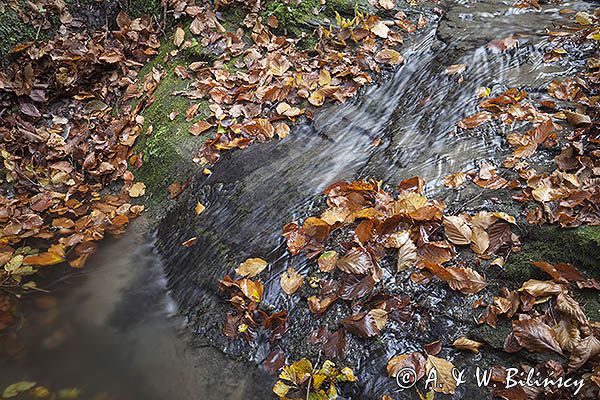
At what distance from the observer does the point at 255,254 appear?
3.53 meters

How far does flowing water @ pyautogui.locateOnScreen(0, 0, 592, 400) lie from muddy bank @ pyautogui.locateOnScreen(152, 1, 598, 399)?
0.5 inches

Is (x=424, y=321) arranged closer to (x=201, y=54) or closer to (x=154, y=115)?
(x=154, y=115)

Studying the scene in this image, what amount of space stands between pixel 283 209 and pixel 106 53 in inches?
140

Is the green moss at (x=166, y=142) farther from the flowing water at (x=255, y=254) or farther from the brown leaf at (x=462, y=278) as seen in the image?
the brown leaf at (x=462, y=278)

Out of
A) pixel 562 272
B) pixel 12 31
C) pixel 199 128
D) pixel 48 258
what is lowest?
pixel 562 272

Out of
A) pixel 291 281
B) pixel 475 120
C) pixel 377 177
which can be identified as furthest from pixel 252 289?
pixel 475 120

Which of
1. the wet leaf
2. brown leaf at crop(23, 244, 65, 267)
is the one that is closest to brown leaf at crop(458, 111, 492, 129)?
brown leaf at crop(23, 244, 65, 267)

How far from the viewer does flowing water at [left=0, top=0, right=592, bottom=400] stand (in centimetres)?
295

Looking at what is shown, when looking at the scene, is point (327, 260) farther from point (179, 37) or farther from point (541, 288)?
point (179, 37)

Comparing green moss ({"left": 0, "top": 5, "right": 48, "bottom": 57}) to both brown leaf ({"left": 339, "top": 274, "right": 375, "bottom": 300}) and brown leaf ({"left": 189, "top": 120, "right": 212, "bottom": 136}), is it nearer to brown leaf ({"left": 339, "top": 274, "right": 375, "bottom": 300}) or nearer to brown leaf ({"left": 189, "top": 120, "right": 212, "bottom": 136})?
brown leaf ({"left": 189, "top": 120, "right": 212, "bottom": 136})

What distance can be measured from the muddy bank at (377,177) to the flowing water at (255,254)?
0.01 metres

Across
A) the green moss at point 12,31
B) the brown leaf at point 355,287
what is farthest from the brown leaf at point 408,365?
the green moss at point 12,31

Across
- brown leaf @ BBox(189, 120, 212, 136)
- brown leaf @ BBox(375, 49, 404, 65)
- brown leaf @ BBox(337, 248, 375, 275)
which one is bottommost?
brown leaf @ BBox(337, 248, 375, 275)

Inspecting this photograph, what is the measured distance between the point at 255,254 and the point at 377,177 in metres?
1.24
